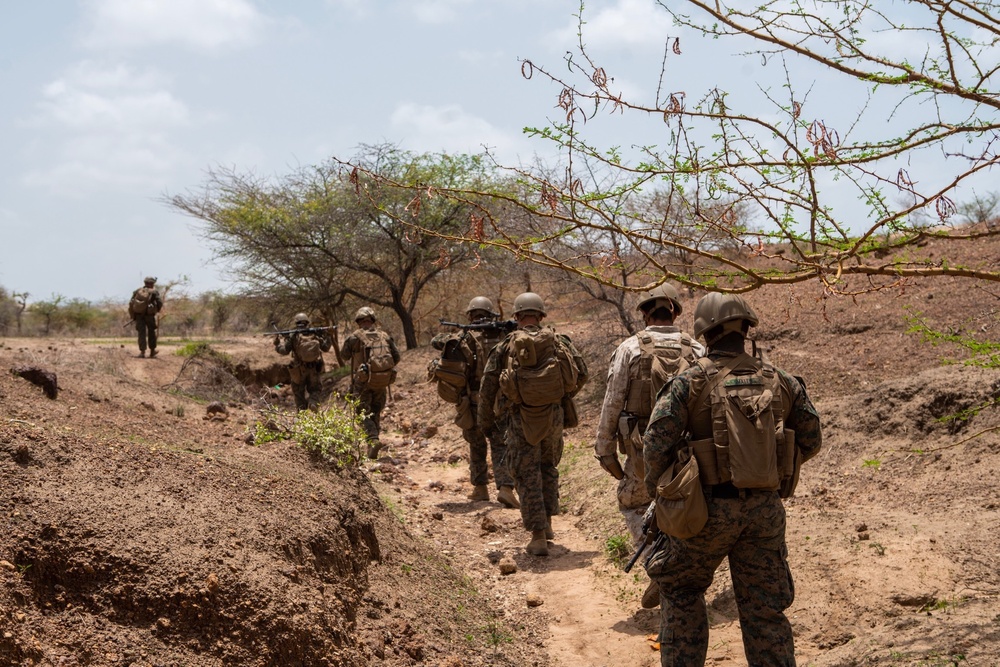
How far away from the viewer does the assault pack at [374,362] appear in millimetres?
11305

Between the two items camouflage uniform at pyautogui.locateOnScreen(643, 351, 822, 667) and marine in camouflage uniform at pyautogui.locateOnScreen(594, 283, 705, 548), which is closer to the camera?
camouflage uniform at pyautogui.locateOnScreen(643, 351, 822, 667)

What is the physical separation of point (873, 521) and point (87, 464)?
4.89 m

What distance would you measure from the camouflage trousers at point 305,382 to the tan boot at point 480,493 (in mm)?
4778

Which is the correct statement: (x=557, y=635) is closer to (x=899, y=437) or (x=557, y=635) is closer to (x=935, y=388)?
(x=899, y=437)

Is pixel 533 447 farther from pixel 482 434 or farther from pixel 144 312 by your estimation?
pixel 144 312

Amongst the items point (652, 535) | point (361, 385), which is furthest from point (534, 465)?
point (361, 385)

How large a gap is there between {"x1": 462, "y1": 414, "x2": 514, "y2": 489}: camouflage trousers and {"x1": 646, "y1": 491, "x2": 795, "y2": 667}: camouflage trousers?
4743mm

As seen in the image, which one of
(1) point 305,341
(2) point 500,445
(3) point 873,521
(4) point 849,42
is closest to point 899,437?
(3) point 873,521

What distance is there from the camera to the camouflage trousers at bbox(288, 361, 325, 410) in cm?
1376

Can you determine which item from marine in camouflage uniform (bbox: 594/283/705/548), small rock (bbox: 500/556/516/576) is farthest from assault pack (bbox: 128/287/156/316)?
marine in camouflage uniform (bbox: 594/283/705/548)

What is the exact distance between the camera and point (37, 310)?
103ft

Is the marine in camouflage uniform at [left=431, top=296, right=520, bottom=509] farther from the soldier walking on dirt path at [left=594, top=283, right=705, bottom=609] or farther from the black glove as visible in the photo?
the black glove

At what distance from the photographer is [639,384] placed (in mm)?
5414

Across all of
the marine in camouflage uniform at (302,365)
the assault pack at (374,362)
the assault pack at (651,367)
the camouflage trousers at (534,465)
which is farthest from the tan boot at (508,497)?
the marine in camouflage uniform at (302,365)
